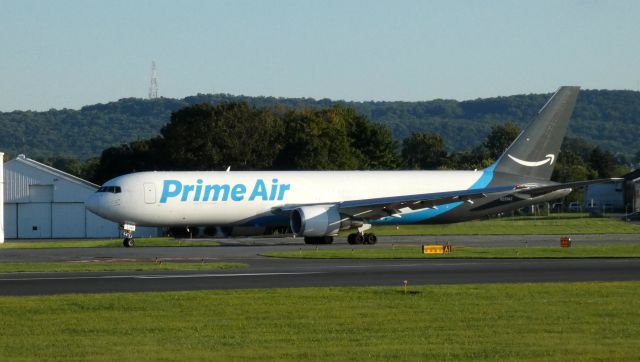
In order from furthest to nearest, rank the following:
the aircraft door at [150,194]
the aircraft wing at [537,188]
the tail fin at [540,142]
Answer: the tail fin at [540,142] → the aircraft wing at [537,188] → the aircraft door at [150,194]

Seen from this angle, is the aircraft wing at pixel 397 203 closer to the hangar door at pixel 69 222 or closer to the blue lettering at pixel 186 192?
the blue lettering at pixel 186 192

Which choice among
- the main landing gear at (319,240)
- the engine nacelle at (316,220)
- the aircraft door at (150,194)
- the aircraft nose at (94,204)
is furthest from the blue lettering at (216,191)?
the aircraft nose at (94,204)

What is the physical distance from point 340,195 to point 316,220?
4151 millimetres

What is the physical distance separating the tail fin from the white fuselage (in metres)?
4.64

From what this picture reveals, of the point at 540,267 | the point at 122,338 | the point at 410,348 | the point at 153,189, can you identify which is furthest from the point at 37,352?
the point at 153,189

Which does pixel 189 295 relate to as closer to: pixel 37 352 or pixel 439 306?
pixel 439 306

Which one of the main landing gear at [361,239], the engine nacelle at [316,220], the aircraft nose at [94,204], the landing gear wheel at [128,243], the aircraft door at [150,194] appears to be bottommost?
the landing gear wheel at [128,243]

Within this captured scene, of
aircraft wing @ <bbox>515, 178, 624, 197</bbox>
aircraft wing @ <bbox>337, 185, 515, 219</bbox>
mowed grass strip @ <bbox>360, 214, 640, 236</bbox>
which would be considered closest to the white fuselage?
aircraft wing @ <bbox>337, 185, 515, 219</bbox>

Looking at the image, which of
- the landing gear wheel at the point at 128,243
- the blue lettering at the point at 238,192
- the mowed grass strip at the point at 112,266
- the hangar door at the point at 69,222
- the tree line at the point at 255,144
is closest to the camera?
the mowed grass strip at the point at 112,266

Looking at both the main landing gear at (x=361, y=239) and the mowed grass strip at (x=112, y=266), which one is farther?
the main landing gear at (x=361, y=239)

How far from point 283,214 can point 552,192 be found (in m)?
14.2

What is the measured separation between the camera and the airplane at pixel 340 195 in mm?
51781

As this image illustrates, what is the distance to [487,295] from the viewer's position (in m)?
23.5

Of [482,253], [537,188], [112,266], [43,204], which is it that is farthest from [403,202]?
[43,204]
